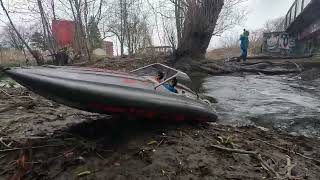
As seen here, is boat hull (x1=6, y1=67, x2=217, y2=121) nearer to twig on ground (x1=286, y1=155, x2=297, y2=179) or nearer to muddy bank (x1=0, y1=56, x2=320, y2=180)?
muddy bank (x1=0, y1=56, x2=320, y2=180)

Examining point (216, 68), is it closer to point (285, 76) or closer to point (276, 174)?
point (285, 76)

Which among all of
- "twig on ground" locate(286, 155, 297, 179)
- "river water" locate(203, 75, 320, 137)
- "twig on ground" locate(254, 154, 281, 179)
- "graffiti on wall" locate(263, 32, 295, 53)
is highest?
"graffiti on wall" locate(263, 32, 295, 53)

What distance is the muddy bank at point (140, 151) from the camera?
4.96 metres

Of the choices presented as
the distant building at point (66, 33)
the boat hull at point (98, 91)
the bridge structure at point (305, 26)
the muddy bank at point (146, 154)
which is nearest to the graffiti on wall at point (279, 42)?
the bridge structure at point (305, 26)

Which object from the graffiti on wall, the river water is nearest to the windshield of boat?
the river water

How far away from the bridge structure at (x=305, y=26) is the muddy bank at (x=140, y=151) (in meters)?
15.1

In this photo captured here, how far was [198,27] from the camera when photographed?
1972 cm

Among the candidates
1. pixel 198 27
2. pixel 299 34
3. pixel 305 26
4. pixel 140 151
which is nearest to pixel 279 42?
pixel 299 34

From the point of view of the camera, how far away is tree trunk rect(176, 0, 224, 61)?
751 inches

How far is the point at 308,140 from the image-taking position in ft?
24.0

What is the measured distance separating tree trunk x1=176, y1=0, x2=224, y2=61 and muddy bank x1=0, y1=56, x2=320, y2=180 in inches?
497

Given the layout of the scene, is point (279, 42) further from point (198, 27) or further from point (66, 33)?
point (66, 33)

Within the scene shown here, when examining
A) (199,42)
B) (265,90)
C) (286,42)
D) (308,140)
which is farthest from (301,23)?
(308,140)

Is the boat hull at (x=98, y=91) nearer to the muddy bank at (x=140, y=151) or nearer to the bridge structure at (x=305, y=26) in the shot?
the muddy bank at (x=140, y=151)
